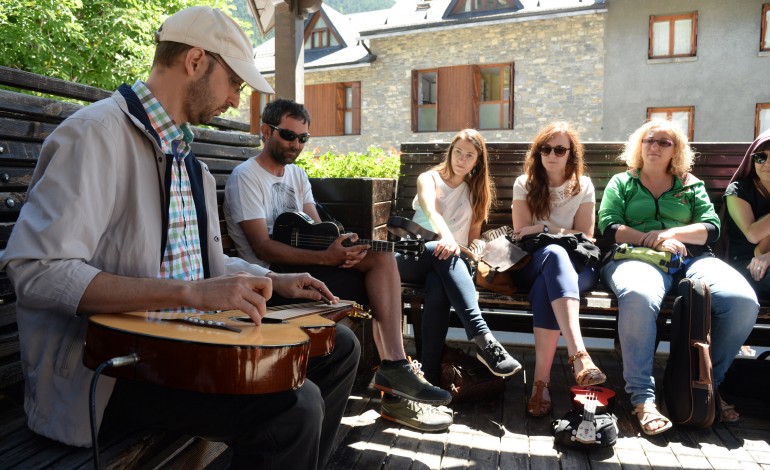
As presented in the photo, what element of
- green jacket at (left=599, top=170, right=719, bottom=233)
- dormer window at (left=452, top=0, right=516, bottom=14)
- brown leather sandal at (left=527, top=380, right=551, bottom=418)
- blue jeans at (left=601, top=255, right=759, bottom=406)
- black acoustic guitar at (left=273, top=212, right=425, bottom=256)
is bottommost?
brown leather sandal at (left=527, top=380, right=551, bottom=418)

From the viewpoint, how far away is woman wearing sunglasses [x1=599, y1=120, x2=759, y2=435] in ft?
10.9

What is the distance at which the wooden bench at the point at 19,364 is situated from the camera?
5.25ft

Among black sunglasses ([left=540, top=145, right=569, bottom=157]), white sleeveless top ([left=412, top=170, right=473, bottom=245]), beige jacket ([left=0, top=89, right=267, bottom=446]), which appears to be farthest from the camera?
white sleeveless top ([left=412, top=170, right=473, bottom=245])

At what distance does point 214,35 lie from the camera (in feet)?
6.27

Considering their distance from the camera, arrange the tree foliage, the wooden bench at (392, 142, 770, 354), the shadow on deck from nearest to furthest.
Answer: the shadow on deck < the wooden bench at (392, 142, 770, 354) < the tree foliage

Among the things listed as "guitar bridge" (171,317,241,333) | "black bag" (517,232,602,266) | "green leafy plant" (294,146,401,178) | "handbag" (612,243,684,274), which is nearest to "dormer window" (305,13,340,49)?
"green leafy plant" (294,146,401,178)

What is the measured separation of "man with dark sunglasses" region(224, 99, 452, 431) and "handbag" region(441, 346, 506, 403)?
0.78ft

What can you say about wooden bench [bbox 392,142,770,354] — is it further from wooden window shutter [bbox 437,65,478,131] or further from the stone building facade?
wooden window shutter [bbox 437,65,478,131]

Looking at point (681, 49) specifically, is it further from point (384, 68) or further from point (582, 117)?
point (384, 68)

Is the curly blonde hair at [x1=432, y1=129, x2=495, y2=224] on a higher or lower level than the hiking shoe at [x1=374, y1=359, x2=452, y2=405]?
higher

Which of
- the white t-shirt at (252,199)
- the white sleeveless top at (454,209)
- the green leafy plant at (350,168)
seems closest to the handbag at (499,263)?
the white sleeveless top at (454,209)

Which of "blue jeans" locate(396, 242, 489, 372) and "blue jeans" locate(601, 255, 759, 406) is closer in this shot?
"blue jeans" locate(601, 255, 759, 406)

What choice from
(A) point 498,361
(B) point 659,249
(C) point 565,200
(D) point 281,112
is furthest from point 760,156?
(D) point 281,112

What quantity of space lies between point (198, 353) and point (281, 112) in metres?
2.31
